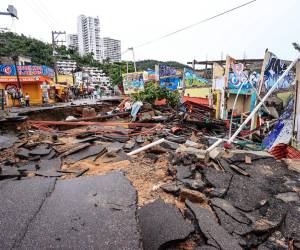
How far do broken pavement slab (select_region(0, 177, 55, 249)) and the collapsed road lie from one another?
11 mm

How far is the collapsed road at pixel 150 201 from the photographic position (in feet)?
7.02

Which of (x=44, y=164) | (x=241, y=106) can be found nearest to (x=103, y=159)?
(x=44, y=164)

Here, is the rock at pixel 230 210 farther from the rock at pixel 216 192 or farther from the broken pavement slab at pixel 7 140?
the broken pavement slab at pixel 7 140

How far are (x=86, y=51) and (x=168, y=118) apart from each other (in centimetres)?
9988

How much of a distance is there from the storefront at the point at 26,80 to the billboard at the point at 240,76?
20.6 meters

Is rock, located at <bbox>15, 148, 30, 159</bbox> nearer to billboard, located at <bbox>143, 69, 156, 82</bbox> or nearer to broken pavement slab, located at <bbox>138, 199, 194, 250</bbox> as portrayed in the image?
broken pavement slab, located at <bbox>138, 199, 194, 250</bbox>

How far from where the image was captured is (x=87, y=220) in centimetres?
228

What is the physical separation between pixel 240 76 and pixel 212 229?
12.4m

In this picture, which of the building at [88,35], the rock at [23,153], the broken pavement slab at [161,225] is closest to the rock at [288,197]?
the broken pavement slab at [161,225]

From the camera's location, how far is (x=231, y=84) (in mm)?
14398

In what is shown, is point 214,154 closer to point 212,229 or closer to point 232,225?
point 232,225

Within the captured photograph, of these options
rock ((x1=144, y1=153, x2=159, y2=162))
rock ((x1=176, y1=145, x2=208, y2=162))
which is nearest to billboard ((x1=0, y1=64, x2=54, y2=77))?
rock ((x1=144, y1=153, x2=159, y2=162))

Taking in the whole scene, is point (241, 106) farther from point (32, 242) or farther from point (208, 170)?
point (32, 242)

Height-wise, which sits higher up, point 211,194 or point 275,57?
point 275,57
